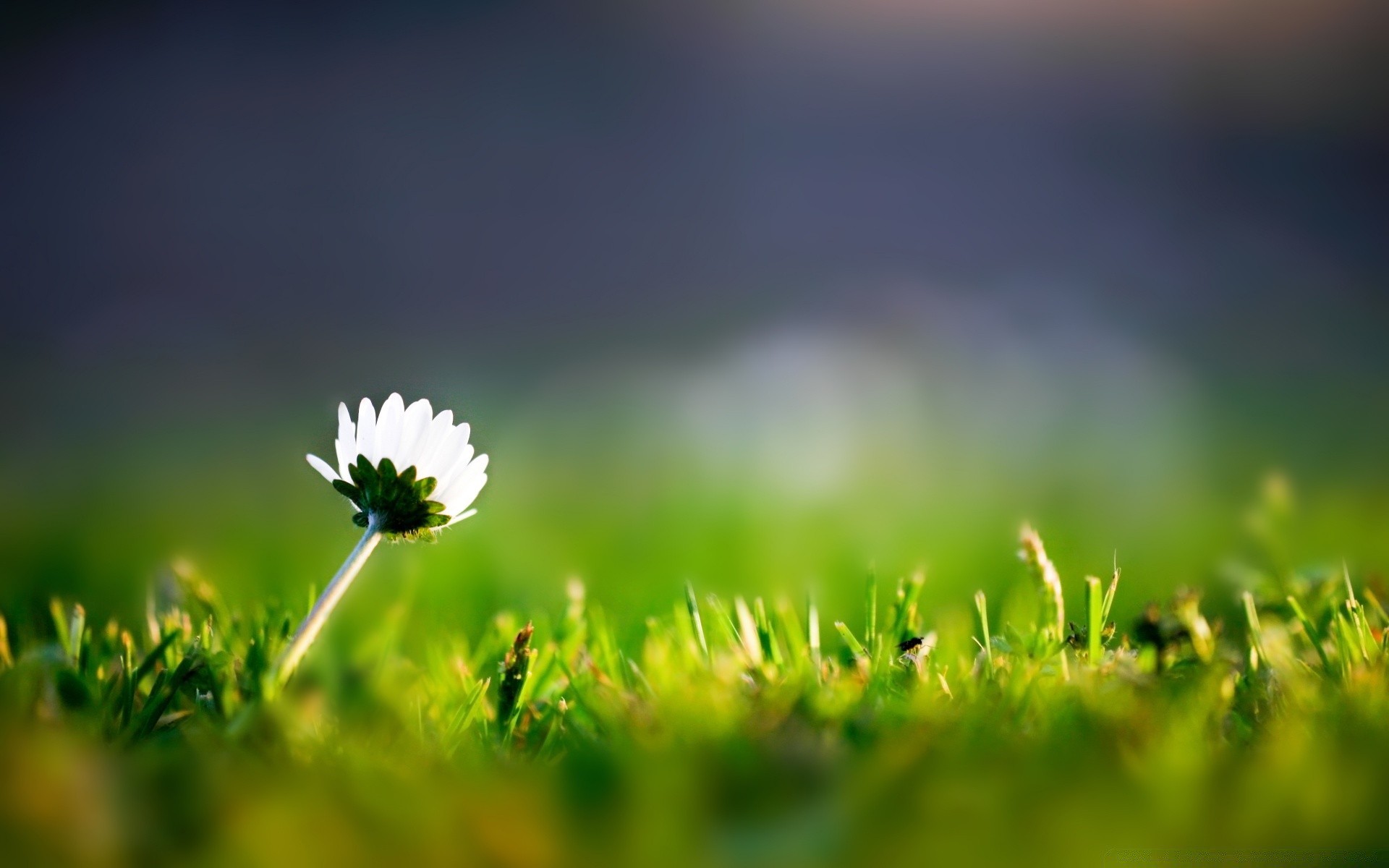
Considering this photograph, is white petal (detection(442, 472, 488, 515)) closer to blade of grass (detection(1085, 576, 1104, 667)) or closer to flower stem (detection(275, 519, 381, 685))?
flower stem (detection(275, 519, 381, 685))

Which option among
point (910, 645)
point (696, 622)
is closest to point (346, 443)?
point (696, 622)

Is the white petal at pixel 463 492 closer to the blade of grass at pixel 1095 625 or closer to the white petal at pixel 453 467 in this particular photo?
the white petal at pixel 453 467

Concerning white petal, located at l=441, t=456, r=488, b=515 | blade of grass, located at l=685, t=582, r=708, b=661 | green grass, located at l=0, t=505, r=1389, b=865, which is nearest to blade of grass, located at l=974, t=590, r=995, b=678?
green grass, located at l=0, t=505, r=1389, b=865

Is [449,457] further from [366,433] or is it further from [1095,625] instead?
[1095,625]

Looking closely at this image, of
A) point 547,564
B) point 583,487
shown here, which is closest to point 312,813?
point 547,564

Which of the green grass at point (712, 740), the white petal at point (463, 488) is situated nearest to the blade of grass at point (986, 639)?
the green grass at point (712, 740)

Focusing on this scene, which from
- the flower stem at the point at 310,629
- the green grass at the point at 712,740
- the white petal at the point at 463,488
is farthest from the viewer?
the white petal at the point at 463,488

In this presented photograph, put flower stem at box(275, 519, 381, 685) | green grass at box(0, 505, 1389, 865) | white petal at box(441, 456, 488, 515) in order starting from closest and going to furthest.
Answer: green grass at box(0, 505, 1389, 865)
flower stem at box(275, 519, 381, 685)
white petal at box(441, 456, 488, 515)
